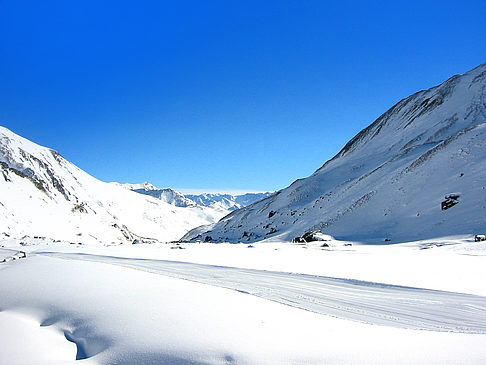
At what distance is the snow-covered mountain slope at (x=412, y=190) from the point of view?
949 inches

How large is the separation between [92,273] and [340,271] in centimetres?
921

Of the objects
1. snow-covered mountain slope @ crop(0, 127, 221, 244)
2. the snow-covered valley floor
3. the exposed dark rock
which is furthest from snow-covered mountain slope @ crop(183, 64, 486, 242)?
snow-covered mountain slope @ crop(0, 127, 221, 244)

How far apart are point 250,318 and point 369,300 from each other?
10.8 ft

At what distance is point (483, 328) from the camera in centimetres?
531

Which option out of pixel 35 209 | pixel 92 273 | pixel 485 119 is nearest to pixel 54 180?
pixel 35 209

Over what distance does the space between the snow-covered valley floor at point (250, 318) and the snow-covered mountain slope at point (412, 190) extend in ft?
52.3

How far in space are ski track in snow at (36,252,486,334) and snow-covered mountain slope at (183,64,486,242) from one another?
1711cm

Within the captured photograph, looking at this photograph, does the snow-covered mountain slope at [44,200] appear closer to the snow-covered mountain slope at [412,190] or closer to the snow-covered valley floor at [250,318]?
the snow-covered mountain slope at [412,190]

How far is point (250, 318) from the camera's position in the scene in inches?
221

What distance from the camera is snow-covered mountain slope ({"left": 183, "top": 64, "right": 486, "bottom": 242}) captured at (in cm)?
2411

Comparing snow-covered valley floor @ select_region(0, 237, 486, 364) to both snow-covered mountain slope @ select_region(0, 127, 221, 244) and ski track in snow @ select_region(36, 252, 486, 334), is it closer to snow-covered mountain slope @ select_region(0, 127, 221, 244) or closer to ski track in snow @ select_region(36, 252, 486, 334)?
ski track in snow @ select_region(36, 252, 486, 334)

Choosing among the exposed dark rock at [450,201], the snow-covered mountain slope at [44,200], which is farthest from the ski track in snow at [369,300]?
the snow-covered mountain slope at [44,200]

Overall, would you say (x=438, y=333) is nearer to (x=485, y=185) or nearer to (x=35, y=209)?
(x=485, y=185)

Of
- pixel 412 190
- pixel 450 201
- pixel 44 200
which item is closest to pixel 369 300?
pixel 450 201
